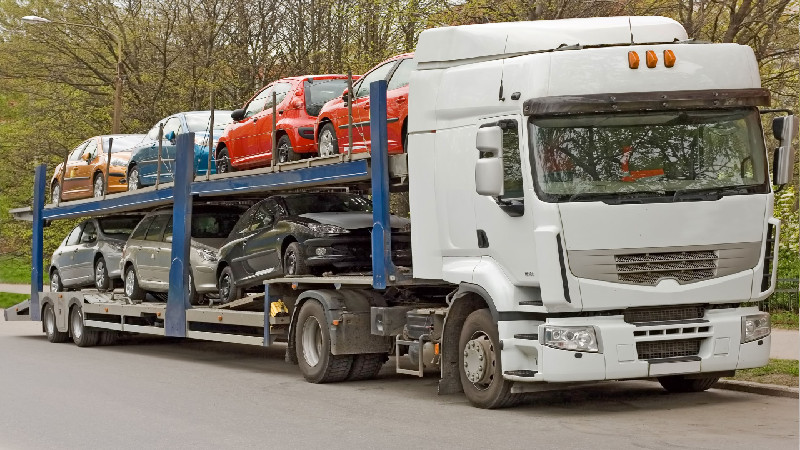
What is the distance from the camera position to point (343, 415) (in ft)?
37.4

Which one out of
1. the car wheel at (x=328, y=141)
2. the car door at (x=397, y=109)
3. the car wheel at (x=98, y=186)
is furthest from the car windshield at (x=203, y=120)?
the car door at (x=397, y=109)

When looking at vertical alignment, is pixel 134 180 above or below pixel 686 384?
above

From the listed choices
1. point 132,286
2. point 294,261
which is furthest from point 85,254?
point 294,261

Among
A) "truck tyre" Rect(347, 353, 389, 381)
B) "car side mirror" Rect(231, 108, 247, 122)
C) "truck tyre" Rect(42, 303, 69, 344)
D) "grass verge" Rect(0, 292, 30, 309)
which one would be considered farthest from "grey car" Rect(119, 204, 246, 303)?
"grass verge" Rect(0, 292, 30, 309)

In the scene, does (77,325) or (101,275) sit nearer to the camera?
(101,275)

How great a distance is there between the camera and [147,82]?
39.6 m

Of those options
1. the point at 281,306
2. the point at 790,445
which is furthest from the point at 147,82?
the point at 790,445

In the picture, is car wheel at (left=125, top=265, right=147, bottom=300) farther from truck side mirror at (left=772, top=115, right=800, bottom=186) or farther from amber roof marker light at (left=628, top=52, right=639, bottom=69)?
truck side mirror at (left=772, top=115, right=800, bottom=186)

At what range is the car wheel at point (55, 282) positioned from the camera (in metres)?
23.7

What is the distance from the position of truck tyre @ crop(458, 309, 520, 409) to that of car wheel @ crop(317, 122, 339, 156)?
373 centimetres

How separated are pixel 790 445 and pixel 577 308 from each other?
210cm

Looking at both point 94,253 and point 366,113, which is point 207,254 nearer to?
point 366,113

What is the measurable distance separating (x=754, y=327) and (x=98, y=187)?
14010 mm

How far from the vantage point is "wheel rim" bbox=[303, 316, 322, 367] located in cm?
1418
